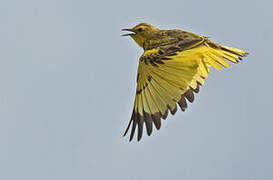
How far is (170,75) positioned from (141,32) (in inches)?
96.3

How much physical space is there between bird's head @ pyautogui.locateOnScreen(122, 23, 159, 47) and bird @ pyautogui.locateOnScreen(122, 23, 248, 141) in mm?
1026

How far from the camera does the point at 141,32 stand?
12977mm

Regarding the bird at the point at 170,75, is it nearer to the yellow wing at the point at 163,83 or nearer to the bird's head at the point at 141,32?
the yellow wing at the point at 163,83

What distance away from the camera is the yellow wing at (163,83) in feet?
34.8

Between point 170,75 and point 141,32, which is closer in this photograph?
point 170,75

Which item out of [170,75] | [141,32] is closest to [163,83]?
[170,75]

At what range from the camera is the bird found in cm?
1062

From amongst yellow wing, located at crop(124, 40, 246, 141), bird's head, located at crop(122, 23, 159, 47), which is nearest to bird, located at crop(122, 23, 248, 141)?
yellow wing, located at crop(124, 40, 246, 141)

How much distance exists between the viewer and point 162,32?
1254 cm

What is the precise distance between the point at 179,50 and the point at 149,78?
754 mm

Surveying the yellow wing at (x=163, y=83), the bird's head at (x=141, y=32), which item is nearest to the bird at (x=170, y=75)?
the yellow wing at (x=163, y=83)

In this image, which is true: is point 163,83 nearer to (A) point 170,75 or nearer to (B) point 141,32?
(A) point 170,75

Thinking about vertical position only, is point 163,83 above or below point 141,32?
below

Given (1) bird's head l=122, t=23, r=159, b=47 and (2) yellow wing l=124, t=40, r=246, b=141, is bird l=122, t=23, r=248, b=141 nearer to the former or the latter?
(2) yellow wing l=124, t=40, r=246, b=141
